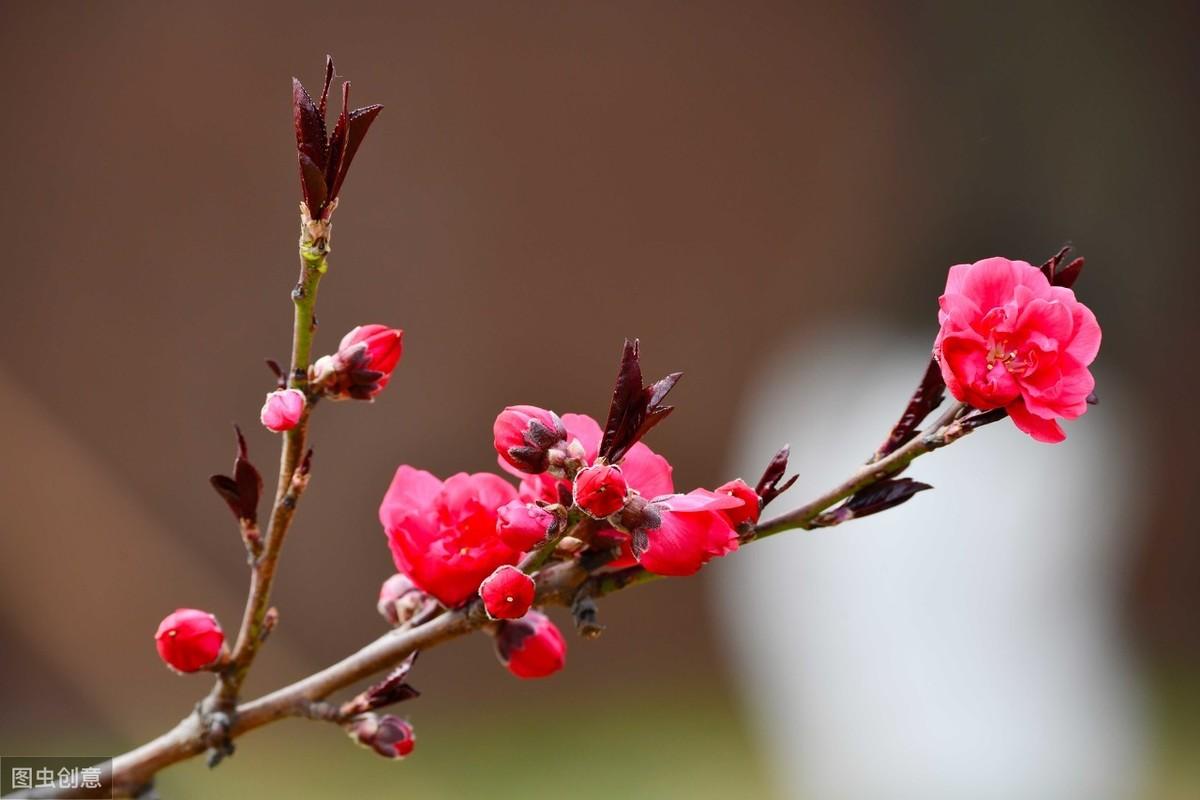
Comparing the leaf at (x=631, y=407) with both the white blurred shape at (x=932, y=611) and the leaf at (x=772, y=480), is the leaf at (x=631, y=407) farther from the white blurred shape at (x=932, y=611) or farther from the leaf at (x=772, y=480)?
the white blurred shape at (x=932, y=611)

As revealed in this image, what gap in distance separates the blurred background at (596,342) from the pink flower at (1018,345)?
1.10 metres

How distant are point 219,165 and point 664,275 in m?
0.59

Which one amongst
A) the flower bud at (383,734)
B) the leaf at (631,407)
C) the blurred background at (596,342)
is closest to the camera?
the leaf at (631,407)

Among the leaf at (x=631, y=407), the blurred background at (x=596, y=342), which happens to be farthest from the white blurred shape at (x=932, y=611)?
the leaf at (x=631, y=407)

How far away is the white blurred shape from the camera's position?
1366mm

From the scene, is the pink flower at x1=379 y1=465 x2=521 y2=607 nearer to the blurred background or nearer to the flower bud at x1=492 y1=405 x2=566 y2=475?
the flower bud at x1=492 y1=405 x2=566 y2=475

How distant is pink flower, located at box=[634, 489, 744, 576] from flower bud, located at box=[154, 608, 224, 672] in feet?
0.51

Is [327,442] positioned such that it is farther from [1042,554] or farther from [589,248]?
[1042,554]

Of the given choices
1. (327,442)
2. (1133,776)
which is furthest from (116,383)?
(1133,776)

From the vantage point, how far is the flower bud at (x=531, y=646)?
0.37 meters

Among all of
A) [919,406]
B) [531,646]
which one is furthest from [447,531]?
[919,406]

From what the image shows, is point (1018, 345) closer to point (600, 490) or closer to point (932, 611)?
point (600, 490)

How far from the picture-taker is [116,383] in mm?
1372

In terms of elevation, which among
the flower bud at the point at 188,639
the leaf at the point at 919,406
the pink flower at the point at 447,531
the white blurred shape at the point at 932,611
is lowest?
the white blurred shape at the point at 932,611
